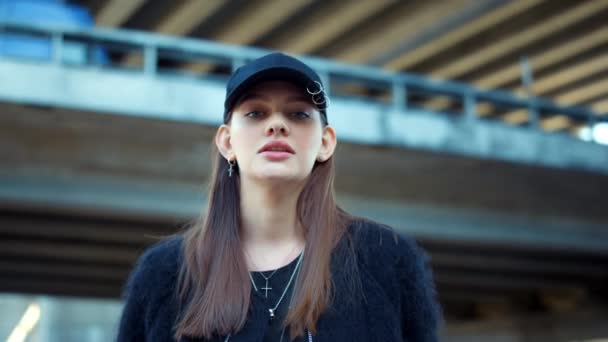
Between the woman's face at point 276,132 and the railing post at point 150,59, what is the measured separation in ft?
40.5

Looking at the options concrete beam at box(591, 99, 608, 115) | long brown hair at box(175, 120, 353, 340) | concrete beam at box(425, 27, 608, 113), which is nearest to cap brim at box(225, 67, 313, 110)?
long brown hair at box(175, 120, 353, 340)

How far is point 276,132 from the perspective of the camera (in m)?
2.85

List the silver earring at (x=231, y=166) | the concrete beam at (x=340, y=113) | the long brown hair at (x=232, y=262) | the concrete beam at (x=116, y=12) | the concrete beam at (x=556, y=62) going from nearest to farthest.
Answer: the long brown hair at (x=232, y=262), the silver earring at (x=231, y=166), the concrete beam at (x=340, y=113), the concrete beam at (x=116, y=12), the concrete beam at (x=556, y=62)

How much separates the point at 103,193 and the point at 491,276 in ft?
43.2

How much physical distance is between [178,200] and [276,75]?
14.7 metres

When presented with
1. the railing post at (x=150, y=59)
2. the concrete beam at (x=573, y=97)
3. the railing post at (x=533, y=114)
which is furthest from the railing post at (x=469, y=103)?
the concrete beam at (x=573, y=97)

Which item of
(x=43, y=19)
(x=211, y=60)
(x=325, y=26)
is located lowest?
(x=211, y=60)

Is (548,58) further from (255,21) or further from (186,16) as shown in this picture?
(186,16)

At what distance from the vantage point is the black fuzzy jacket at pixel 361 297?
279 cm

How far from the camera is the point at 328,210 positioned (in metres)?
3.05

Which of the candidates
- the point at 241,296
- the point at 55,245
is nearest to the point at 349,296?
the point at 241,296

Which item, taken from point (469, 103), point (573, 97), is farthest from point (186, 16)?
point (573, 97)

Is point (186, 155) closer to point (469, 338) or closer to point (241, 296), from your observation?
point (241, 296)

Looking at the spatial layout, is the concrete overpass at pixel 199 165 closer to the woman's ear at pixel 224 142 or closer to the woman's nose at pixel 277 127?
the woman's ear at pixel 224 142
